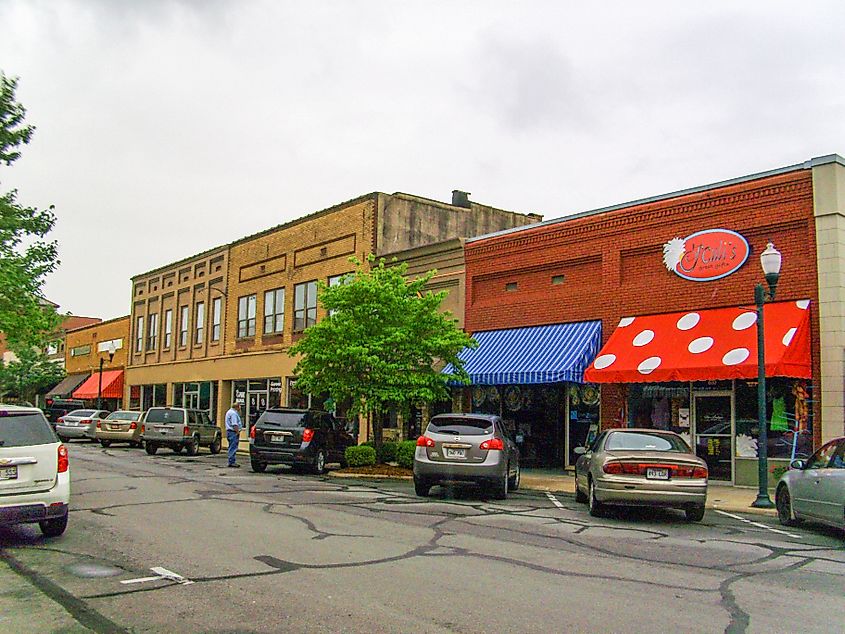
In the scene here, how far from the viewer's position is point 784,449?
18.1m

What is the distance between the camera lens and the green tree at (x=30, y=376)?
188 feet

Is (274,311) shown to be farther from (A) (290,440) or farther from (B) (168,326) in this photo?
(A) (290,440)

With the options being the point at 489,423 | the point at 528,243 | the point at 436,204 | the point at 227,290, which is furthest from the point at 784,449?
the point at 227,290

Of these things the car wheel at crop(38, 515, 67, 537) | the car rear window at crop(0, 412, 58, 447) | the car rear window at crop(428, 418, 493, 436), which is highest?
→ the car rear window at crop(0, 412, 58, 447)

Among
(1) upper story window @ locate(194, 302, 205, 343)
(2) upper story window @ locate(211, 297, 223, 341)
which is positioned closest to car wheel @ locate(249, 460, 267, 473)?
(2) upper story window @ locate(211, 297, 223, 341)

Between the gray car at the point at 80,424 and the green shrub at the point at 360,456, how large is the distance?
786 inches

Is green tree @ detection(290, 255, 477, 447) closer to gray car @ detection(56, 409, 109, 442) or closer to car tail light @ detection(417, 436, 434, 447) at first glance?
car tail light @ detection(417, 436, 434, 447)

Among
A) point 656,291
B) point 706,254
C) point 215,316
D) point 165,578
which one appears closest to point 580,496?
point 656,291

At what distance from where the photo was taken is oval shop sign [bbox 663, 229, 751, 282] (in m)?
19.8

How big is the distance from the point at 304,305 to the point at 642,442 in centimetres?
2251

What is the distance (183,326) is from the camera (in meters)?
45.0

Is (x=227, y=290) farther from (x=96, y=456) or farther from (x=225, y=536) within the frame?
(x=225, y=536)

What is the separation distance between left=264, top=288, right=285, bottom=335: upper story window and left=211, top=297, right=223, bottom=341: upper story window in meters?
4.93

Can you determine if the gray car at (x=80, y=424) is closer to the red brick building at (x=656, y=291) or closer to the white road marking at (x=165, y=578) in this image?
the red brick building at (x=656, y=291)
